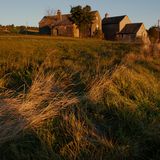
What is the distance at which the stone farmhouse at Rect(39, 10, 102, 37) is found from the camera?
62312 mm

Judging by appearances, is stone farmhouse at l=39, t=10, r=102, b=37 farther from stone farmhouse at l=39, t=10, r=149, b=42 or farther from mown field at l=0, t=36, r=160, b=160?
mown field at l=0, t=36, r=160, b=160

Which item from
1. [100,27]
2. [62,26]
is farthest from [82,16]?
[100,27]

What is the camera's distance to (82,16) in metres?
56.7

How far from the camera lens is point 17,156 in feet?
11.9

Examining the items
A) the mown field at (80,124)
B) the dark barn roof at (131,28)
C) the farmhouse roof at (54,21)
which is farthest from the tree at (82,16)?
the mown field at (80,124)

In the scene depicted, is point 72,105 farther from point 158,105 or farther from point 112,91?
point 158,105

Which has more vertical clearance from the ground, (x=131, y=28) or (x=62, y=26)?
(x=62, y=26)

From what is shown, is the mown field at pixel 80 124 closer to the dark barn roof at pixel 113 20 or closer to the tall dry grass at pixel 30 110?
the tall dry grass at pixel 30 110

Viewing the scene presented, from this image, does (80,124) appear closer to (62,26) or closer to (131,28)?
(62,26)

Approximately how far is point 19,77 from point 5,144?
387 centimetres

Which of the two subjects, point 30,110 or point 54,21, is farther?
point 54,21

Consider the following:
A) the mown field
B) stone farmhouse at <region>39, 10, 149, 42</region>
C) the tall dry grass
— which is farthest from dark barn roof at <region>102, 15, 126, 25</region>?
the tall dry grass

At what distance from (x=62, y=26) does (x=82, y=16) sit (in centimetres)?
849

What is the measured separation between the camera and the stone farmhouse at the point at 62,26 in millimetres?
62312
